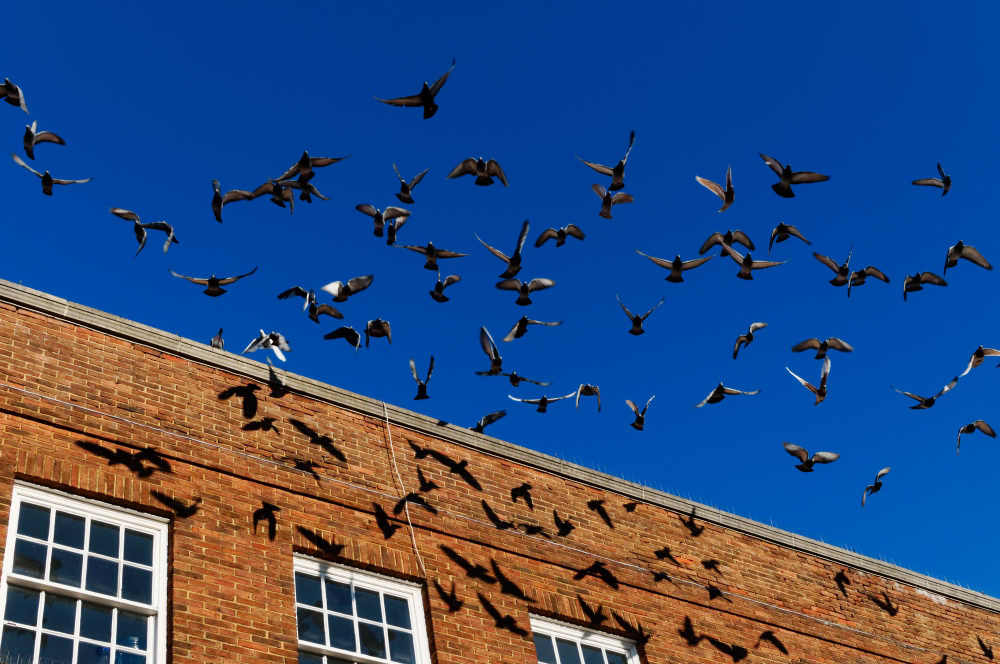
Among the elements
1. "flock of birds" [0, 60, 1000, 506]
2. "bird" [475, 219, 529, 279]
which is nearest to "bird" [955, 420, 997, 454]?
"flock of birds" [0, 60, 1000, 506]

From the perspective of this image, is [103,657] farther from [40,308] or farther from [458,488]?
[458,488]

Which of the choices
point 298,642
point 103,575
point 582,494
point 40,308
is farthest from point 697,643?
point 40,308

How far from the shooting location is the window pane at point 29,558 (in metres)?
9.98

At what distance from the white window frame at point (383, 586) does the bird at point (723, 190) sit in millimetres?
5866

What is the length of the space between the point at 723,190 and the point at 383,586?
638 cm

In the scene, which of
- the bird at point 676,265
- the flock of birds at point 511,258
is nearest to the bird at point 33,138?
the flock of birds at point 511,258

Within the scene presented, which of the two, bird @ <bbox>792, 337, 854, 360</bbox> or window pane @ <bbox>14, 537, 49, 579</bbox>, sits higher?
bird @ <bbox>792, 337, 854, 360</bbox>

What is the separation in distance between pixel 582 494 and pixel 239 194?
18.3 ft

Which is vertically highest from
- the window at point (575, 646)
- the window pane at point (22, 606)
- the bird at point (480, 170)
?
the bird at point (480, 170)

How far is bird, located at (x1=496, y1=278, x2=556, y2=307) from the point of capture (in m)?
14.9

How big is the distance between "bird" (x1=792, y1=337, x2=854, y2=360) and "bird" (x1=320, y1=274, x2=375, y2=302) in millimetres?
6243

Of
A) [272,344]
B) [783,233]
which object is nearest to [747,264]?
[783,233]

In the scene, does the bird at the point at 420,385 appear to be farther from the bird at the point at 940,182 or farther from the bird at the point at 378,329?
the bird at the point at 940,182

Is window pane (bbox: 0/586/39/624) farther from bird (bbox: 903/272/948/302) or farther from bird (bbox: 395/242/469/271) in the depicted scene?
bird (bbox: 903/272/948/302)
